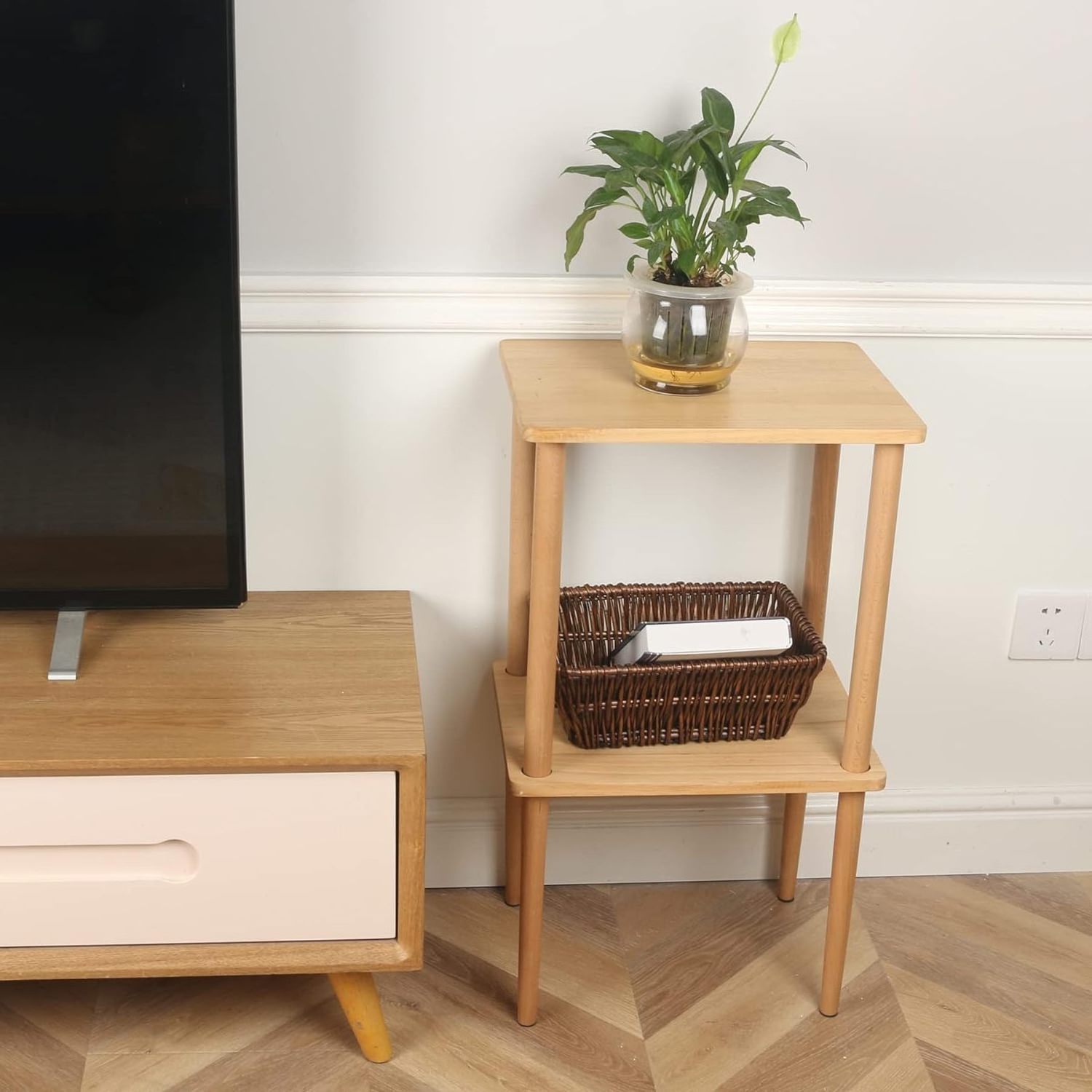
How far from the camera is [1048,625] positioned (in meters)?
1.75

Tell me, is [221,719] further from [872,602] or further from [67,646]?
[872,602]

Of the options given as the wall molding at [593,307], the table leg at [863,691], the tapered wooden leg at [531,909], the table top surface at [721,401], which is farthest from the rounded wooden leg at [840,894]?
the wall molding at [593,307]

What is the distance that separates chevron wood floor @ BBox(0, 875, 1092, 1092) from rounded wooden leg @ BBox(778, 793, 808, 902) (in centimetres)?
2

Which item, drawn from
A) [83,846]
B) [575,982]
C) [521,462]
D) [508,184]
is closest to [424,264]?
[508,184]

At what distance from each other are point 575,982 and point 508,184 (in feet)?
3.09

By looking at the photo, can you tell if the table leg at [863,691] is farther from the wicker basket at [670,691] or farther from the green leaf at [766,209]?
the green leaf at [766,209]

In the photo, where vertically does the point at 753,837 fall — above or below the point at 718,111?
below

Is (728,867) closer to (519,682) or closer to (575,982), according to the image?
(575,982)

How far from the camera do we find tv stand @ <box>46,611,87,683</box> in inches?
54.9

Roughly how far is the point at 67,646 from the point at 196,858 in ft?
0.89

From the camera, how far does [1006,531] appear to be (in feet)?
5.59

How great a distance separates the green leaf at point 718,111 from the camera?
1327 millimetres

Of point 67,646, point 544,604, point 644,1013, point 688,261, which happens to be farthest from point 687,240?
point 644,1013

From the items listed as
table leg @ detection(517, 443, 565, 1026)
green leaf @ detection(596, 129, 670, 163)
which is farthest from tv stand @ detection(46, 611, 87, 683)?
green leaf @ detection(596, 129, 670, 163)
